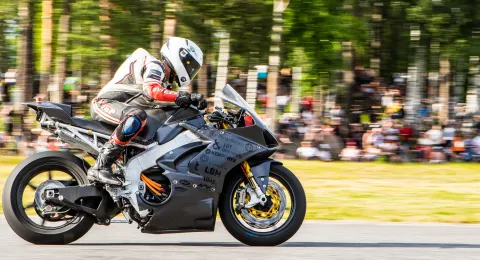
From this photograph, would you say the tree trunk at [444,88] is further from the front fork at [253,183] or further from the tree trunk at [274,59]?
the front fork at [253,183]

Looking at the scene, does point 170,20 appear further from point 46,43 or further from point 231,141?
point 231,141

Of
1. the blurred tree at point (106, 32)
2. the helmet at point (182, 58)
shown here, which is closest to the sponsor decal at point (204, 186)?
the helmet at point (182, 58)

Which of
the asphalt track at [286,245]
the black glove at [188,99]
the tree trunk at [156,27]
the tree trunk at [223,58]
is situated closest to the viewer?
the asphalt track at [286,245]

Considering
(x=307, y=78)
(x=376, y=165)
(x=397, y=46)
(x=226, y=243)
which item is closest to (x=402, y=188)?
(x=376, y=165)

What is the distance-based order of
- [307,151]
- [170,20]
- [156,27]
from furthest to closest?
[307,151] < [156,27] < [170,20]

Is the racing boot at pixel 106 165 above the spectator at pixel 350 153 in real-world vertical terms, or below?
above

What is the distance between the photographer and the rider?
247 inches

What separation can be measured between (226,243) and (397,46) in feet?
53.5

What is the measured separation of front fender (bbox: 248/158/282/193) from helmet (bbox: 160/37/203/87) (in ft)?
2.64

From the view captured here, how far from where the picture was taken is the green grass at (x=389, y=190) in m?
9.32

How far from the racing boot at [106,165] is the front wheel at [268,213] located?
84 centimetres

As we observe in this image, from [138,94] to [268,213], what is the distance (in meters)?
1.31

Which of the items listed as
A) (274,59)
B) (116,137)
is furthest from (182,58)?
(274,59)

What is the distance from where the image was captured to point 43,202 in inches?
252
